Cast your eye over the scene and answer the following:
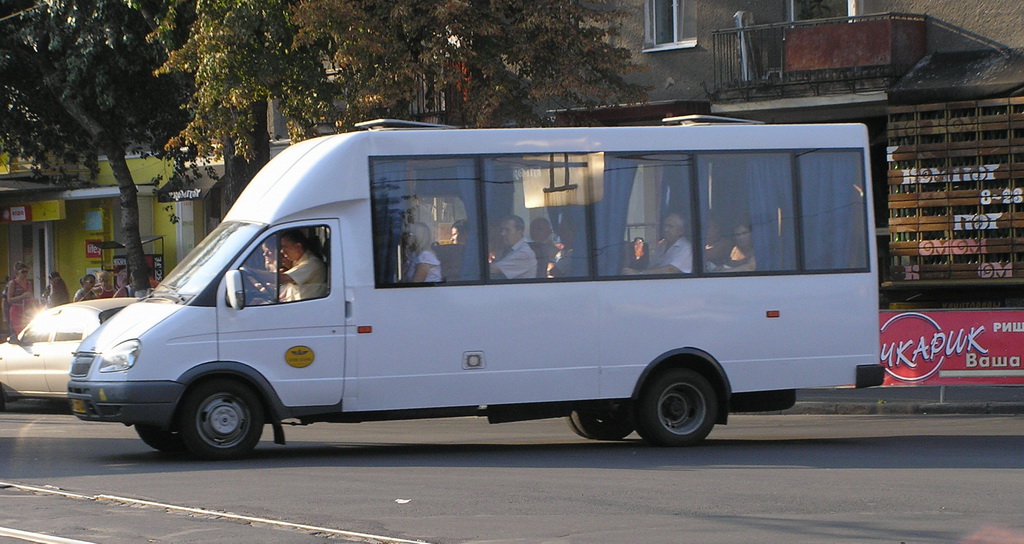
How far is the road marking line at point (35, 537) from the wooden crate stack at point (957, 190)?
1567 centimetres

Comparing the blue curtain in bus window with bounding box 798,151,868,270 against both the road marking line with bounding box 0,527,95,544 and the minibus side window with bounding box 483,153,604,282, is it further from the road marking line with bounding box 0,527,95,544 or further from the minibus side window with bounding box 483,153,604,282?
the road marking line with bounding box 0,527,95,544

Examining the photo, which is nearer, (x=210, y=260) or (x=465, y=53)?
(x=210, y=260)

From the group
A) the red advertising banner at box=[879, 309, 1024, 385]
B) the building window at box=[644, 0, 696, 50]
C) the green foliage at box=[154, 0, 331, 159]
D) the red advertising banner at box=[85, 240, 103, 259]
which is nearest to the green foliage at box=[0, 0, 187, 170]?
the green foliage at box=[154, 0, 331, 159]

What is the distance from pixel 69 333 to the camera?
51.6 ft

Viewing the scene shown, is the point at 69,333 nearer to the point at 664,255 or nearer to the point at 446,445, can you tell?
the point at 446,445

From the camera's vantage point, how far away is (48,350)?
1584 cm

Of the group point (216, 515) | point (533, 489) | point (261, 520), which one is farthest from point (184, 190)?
point (261, 520)

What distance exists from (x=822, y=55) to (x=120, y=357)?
522 inches

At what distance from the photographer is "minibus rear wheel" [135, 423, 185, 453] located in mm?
11008

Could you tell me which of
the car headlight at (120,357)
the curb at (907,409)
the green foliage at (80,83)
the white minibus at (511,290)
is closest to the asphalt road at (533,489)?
the white minibus at (511,290)

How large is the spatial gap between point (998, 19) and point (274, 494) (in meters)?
15.0

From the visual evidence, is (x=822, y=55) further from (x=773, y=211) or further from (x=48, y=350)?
(x=48, y=350)

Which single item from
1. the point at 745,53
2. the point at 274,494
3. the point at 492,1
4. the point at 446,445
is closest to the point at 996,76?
the point at 745,53

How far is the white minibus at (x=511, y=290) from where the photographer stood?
10.4 metres
